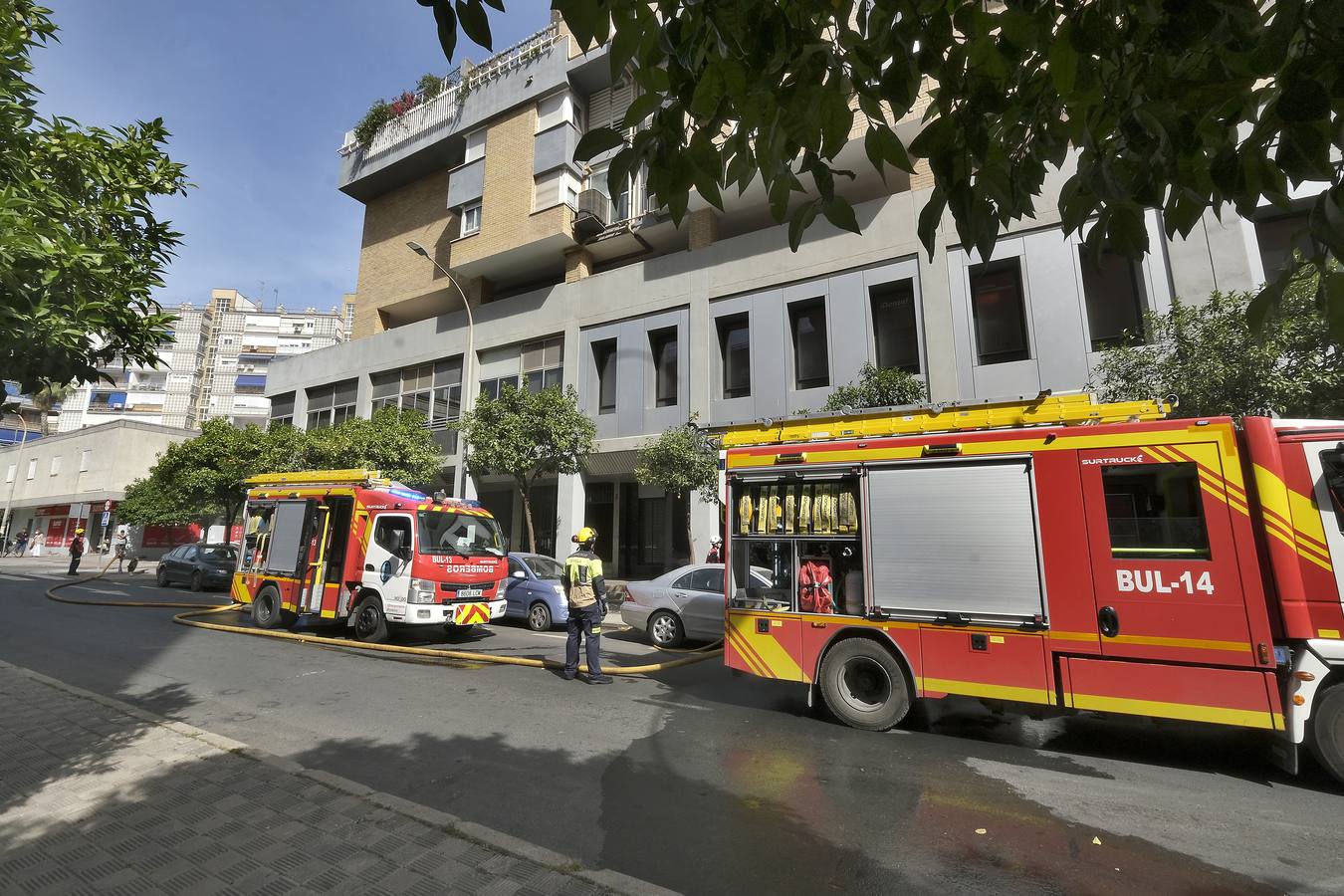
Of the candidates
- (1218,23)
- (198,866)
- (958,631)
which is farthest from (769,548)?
(1218,23)

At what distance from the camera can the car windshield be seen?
14.0 meters

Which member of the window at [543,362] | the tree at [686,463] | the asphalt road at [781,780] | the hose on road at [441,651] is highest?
the window at [543,362]

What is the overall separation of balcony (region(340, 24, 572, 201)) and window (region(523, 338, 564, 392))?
362 inches

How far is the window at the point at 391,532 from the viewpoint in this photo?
10859 millimetres

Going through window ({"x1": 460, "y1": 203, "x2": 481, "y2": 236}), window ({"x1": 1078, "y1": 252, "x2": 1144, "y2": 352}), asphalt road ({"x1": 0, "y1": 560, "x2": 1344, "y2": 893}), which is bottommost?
asphalt road ({"x1": 0, "y1": 560, "x2": 1344, "y2": 893})

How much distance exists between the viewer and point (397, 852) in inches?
138

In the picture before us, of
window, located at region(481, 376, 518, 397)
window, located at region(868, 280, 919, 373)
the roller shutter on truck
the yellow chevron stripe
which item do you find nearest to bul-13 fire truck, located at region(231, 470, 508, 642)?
the roller shutter on truck

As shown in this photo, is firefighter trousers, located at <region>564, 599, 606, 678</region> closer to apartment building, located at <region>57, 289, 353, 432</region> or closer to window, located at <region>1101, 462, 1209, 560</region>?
window, located at <region>1101, 462, 1209, 560</region>

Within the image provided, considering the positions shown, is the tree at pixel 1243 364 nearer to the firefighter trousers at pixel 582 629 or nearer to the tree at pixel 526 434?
the firefighter trousers at pixel 582 629

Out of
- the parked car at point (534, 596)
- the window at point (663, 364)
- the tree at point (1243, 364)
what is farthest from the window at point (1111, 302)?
the parked car at point (534, 596)

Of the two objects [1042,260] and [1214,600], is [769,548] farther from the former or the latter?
[1042,260]

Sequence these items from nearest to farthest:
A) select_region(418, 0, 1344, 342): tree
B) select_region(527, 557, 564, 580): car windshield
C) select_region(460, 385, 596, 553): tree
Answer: select_region(418, 0, 1344, 342): tree → select_region(527, 557, 564, 580): car windshield → select_region(460, 385, 596, 553): tree

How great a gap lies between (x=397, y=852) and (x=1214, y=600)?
607 centimetres

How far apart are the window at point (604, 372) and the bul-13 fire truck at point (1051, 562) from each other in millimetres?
14553
